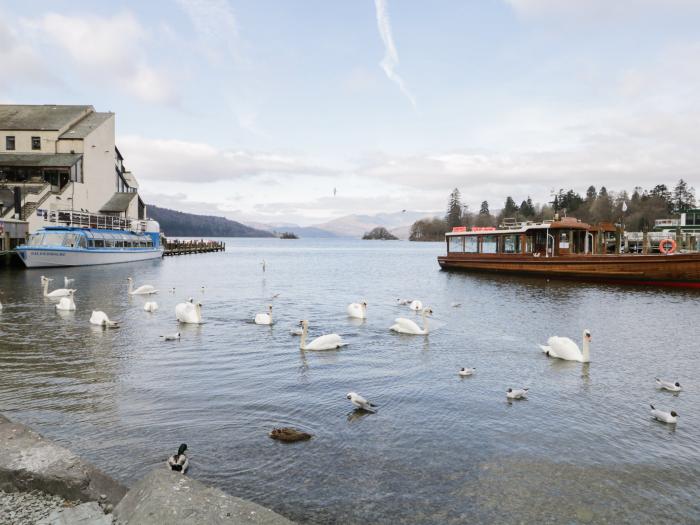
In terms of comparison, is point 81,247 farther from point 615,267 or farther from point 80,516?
point 80,516

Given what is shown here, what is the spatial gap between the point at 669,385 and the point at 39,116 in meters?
77.6

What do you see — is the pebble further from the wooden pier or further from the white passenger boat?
the wooden pier

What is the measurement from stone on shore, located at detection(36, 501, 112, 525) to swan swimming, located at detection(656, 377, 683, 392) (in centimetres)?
Answer: 1365

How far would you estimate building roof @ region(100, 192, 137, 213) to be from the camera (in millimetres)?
67875

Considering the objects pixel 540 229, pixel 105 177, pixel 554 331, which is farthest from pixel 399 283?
pixel 105 177

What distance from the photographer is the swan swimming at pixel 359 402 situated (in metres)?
11.2

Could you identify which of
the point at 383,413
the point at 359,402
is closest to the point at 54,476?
the point at 359,402

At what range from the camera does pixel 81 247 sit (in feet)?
172

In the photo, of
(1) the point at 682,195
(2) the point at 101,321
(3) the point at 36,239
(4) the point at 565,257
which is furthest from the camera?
(1) the point at 682,195

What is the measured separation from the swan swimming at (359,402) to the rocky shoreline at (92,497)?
17.3 feet

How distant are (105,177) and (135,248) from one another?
1132 centimetres

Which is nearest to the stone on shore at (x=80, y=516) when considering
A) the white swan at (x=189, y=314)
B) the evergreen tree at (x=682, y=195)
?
the white swan at (x=189, y=314)

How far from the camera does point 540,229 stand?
160 feet

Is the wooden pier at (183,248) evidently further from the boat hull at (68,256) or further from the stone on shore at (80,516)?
the stone on shore at (80,516)
